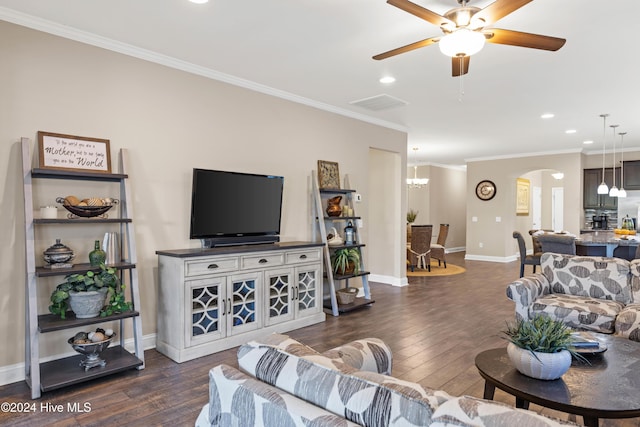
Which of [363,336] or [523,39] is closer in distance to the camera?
[523,39]

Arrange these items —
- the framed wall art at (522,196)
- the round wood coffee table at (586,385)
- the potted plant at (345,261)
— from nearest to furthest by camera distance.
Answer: the round wood coffee table at (586,385) → the potted plant at (345,261) → the framed wall art at (522,196)

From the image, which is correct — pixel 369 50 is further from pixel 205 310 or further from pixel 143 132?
pixel 205 310

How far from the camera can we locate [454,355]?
3.55 meters

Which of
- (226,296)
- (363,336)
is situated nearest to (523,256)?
(363,336)

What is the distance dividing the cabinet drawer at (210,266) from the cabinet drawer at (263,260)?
4.0 inches

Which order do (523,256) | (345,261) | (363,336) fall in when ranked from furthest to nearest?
1. (523,256)
2. (345,261)
3. (363,336)

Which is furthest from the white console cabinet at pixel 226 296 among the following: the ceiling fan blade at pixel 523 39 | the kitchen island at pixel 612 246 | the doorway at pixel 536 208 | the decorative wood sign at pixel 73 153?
the doorway at pixel 536 208

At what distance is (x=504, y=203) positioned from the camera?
9742mm

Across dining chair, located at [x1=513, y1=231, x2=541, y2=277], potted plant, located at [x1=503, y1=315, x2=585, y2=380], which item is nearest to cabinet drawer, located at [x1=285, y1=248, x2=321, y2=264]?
potted plant, located at [x1=503, y1=315, x2=585, y2=380]

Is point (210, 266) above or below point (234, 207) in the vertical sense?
below

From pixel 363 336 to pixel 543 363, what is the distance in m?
2.32

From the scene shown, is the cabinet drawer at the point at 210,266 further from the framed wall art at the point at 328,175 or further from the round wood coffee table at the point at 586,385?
the round wood coffee table at the point at 586,385

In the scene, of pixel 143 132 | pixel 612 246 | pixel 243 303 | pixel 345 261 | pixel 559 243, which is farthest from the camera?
pixel 559 243

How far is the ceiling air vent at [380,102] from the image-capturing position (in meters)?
4.83
